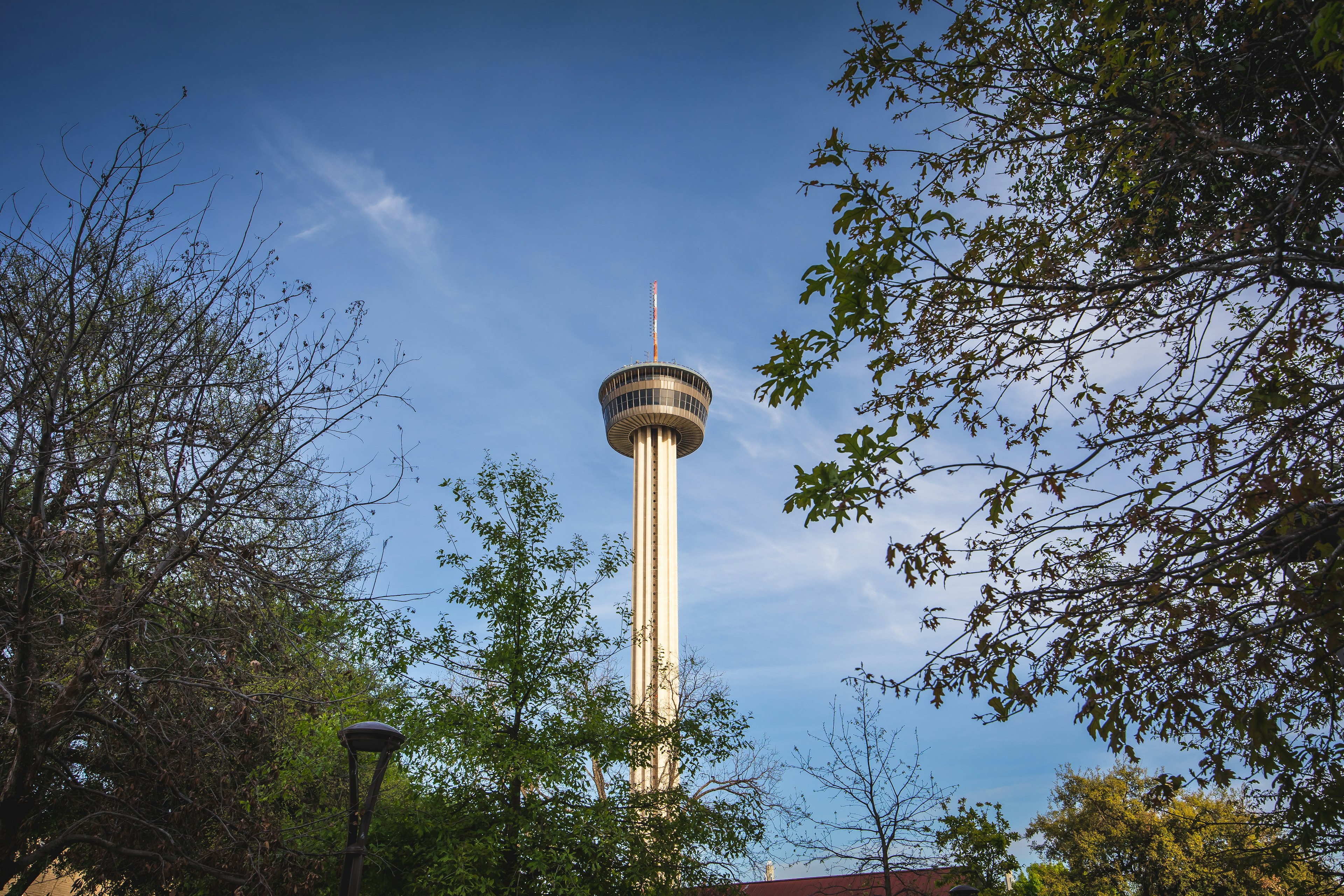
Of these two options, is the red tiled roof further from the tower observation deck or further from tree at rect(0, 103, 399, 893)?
the tower observation deck

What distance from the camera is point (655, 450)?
6575cm

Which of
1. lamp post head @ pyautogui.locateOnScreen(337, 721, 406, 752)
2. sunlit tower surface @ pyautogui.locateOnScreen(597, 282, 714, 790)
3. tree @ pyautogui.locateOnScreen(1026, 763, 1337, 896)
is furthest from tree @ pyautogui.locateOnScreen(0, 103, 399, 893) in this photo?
sunlit tower surface @ pyautogui.locateOnScreen(597, 282, 714, 790)

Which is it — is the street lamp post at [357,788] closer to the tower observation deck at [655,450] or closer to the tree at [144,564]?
the tree at [144,564]

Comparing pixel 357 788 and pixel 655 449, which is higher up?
pixel 655 449

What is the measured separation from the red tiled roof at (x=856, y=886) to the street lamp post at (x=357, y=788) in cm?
927

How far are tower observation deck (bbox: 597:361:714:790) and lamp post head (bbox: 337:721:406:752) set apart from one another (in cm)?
4883

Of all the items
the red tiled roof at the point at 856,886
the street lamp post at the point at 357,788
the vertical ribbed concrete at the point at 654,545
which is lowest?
the red tiled roof at the point at 856,886

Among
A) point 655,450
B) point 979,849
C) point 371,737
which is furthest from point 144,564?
point 655,450

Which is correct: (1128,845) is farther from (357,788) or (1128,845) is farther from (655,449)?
(655,449)

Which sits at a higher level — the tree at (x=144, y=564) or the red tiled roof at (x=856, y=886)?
the tree at (x=144, y=564)

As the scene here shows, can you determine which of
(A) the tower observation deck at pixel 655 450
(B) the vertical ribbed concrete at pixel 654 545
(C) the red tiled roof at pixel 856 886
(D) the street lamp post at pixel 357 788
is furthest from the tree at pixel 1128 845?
(A) the tower observation deck at pixel 655 450

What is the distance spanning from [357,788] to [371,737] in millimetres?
565

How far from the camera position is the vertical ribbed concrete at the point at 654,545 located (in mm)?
55781

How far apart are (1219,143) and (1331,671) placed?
2.90 m
